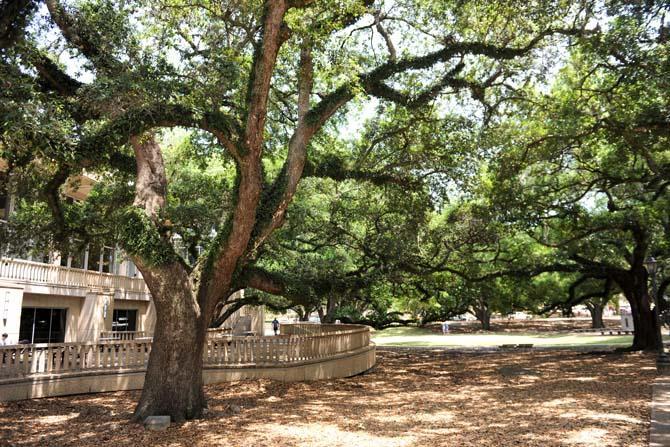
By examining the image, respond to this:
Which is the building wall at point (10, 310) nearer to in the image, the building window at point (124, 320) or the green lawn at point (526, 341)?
the building window at point (124, 320)

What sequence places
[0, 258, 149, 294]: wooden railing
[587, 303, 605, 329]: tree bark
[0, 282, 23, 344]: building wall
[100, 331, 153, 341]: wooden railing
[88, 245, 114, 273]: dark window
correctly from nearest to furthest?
[0, 282, 23, 344]: building wall → [0, 258, 149, 294]: wooden railing → [100, 331, 153, 341]: wooden railing → [88, 245, 114, 273]: dark window → [587, 303, 605, 329]: tree bark

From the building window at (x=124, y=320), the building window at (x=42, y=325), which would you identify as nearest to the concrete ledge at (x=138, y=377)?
the building window at (x=42, y=325)

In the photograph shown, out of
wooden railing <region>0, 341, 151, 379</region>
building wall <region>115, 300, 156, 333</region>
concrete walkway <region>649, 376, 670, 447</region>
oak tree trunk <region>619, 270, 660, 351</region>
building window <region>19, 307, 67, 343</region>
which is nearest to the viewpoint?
concrete walkway <region>649, 376, 670, 447</region>

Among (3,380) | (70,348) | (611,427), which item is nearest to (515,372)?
(611,427)

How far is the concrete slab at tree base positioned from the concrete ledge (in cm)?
496

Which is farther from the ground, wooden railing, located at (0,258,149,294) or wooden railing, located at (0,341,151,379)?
wooden railing, located at (0,258,149,294)

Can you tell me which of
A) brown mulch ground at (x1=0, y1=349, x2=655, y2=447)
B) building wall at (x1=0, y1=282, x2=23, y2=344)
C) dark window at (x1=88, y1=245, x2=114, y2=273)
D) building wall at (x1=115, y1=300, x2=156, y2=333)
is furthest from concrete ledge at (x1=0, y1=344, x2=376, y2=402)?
building wall at (x1=115, y1=300, x2=156, y2=333)

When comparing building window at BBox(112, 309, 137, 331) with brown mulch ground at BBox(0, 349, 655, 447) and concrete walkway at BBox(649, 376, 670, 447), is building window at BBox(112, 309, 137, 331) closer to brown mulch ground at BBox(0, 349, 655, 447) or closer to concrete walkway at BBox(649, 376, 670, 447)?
brown mulch ground at BBox(0, 349, 655, 447)

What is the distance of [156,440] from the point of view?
7891mm

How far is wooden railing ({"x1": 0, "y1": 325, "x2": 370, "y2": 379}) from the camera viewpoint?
39.2 feet

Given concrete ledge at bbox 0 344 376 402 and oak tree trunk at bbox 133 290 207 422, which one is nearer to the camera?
oak tree trunk at bbox 133 290 207 422

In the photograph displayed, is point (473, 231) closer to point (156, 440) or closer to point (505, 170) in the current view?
point (505, 170)

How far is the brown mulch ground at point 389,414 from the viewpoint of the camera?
25.2 ft

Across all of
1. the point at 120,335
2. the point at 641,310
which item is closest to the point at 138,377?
the point at 120,335
